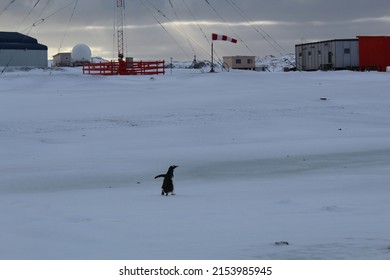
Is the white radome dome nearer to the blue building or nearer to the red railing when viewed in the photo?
the blue building

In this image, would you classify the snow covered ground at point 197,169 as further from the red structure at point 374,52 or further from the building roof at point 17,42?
the building roof at point 17,42

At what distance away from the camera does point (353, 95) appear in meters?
31.5

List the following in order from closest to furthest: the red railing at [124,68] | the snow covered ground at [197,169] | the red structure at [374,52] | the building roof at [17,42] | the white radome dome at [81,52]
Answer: the snow covered ground at [197,169] → the red railing at [124,68] → the red structure at [374,52] → the building roof at [17,42] → the white radome dome at [81,52]

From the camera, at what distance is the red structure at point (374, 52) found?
194 ft

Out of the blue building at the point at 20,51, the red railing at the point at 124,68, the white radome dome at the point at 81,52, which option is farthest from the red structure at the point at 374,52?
the white radome dome at the point at 81,52

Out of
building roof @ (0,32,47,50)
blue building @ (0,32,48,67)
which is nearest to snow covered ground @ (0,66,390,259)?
blue building @ (0,32,48,67)

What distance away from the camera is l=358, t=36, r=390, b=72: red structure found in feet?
194

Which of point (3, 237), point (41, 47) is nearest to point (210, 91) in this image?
point (3, 237)

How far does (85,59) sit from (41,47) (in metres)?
8.16

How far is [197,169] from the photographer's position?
1605 centimetres

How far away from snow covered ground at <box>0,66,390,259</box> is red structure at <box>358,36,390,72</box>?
921 inches

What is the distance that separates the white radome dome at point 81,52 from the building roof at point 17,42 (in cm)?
517
